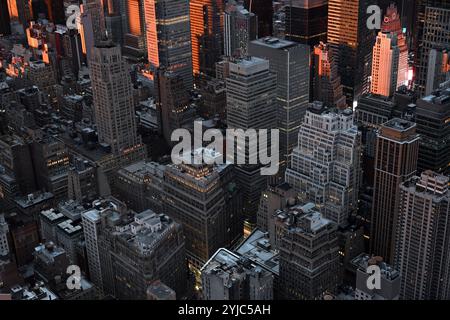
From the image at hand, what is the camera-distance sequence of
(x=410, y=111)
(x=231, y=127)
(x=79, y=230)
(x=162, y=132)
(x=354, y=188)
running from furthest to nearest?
1. (x=162, y=132)
2. (x=410, y=111)
3. (x=231, y=127)
4. (x=354, y=188)
5. (x=79, y=230)

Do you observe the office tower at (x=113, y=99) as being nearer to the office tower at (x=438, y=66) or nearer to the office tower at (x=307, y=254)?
the office tower at (x=307, y=254)

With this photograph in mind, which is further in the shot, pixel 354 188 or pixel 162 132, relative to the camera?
pixel 162 132

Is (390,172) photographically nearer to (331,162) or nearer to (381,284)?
(331,162)

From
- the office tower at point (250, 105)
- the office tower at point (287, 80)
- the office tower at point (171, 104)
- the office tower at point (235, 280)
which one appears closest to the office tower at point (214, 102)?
the office tower at point (171, 104)

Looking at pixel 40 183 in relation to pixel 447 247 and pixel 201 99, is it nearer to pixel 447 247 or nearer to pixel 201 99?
pixel 201 99

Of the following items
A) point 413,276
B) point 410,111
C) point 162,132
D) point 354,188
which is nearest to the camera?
point 413,276
